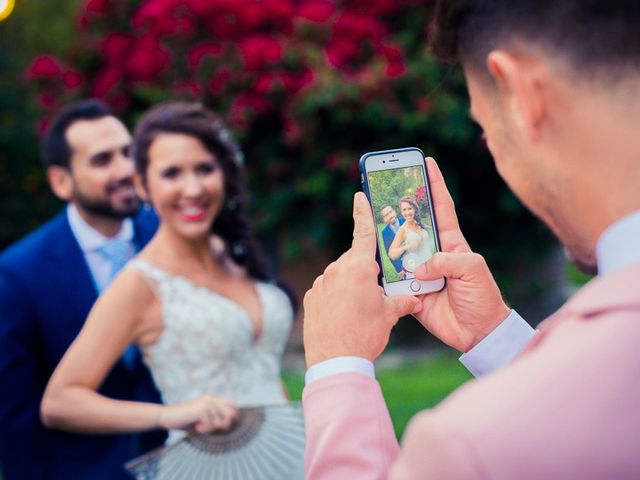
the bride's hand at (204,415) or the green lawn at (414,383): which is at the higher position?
the bride's hand at (204,415)

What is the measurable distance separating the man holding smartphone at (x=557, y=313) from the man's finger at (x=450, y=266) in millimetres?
200

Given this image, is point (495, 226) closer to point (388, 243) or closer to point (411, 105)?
point (411, 105)

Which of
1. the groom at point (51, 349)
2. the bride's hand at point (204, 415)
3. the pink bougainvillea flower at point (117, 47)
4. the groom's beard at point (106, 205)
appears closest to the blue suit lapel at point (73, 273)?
the groom at point (51, 349)

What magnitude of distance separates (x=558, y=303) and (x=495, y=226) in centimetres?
97

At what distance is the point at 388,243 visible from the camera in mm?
1725

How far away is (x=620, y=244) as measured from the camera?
1.02 meters

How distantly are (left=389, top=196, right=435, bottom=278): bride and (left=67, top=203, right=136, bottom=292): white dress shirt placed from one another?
2357 mm

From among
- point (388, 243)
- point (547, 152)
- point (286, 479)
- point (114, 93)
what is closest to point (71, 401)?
point (286, 479)

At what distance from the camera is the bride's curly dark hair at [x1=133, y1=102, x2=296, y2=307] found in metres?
3.66

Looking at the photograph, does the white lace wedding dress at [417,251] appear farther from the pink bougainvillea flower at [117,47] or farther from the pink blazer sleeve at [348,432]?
the pink bougainvillea flower at [117,47]

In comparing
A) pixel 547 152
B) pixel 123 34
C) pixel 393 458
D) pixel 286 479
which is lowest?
pixel 286 479

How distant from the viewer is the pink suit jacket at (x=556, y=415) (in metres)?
0.88

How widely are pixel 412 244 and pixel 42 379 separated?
2200 mm

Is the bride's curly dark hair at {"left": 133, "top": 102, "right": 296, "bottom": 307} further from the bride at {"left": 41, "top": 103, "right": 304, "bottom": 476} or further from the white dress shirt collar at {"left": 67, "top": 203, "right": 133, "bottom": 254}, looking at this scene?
the white dress shirt collar at {"left": 67, "top": 203, "right": 133, "bottom": 254}
